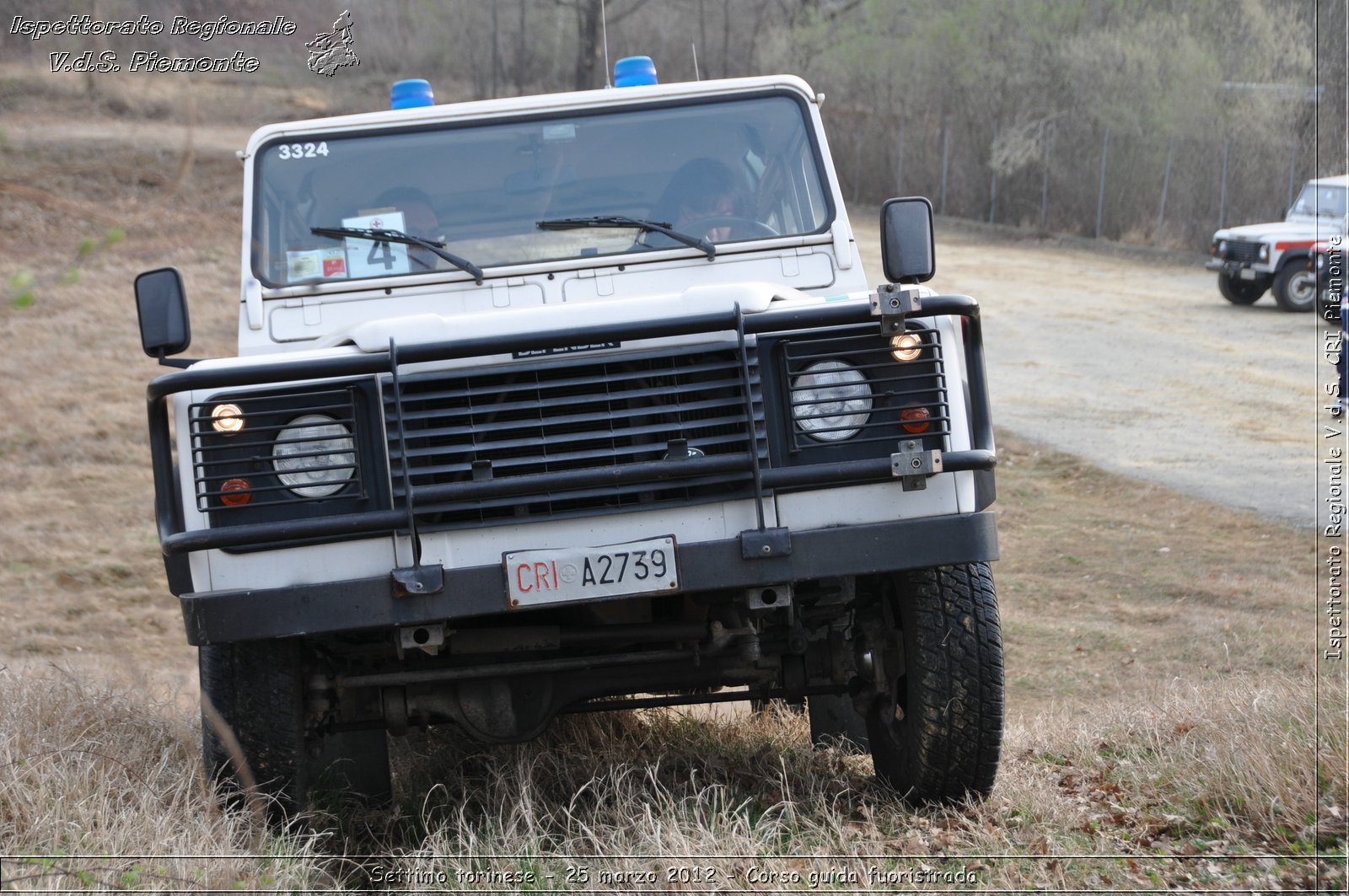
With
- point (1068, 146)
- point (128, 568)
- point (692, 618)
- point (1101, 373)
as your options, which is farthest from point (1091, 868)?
point (1068, 146)

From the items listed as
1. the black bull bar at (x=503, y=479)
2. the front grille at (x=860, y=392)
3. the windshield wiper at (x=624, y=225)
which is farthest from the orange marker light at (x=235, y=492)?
the windshield wiper at (x=624, y=225)

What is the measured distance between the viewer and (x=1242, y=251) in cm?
A: 1958

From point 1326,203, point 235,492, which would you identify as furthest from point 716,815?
point 1326,203

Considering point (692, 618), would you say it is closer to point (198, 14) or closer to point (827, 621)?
point (827, 621)

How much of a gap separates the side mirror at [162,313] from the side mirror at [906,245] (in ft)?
7.15

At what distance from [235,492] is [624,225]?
1759 mm

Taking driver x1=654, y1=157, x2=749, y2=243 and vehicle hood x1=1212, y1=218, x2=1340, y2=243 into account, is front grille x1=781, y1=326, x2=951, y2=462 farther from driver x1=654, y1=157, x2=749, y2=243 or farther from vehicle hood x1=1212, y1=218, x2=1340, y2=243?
vehicle hood x1=1212, y1=218, x2=1340, y2=243

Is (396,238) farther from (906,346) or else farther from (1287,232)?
(1287,232)

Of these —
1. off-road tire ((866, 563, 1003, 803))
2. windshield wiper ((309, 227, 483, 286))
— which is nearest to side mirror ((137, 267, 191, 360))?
windshield wiper ((309, 227, 483, 286))

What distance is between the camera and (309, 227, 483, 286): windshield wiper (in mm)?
4609

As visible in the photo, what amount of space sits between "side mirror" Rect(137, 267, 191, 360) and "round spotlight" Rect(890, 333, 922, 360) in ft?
7.10

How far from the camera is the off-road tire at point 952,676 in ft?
12.5

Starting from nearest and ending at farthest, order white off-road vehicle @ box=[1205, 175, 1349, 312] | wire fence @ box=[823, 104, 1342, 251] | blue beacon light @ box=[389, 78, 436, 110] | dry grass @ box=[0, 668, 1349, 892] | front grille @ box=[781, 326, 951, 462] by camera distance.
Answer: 1. dry grass @ box=[0, 668, 1349, 892]
2. front grille @ box=[781, 326, 951, 462]
3. blue beacon light @ box=[389, 78, 436, 110]
4. white off-road vehicle @ box=[1205, 175, 1349, 312]
5. wire fence @ box=[823, 104, 1342, 251]

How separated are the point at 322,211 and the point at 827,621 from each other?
227 cm
